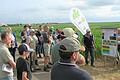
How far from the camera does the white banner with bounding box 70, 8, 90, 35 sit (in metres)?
14.6

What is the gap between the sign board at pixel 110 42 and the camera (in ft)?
44.8

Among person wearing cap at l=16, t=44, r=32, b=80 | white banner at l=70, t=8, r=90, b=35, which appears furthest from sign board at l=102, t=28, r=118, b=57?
person wearing cap at l=16, t=44, r=32, b=80

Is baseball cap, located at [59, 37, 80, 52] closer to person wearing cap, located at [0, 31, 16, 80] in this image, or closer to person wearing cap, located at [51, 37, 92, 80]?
person wearing cap, located at [51, 37, 92, 80]

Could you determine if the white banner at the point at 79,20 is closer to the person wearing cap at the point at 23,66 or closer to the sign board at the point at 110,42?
the sign board at the point at 110,42

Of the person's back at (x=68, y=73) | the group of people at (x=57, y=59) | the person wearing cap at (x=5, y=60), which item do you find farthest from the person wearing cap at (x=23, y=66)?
the person's back at (x=68, y=73)

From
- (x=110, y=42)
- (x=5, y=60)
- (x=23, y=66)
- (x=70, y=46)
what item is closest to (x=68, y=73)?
(x=70, y=46)

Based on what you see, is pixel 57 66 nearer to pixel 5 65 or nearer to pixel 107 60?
pixel 5 65

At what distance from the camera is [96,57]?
55.8 ft

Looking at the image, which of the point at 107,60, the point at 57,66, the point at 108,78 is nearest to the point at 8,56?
the point at 57,66

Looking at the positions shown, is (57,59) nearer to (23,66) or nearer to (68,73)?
(23,66)

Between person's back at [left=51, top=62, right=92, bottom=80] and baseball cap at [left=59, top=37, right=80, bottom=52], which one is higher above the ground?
baseball cap at [left=59, top=37, right=80, bottom=52]

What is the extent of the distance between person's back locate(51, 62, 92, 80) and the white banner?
10.9m

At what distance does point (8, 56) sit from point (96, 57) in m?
11.1

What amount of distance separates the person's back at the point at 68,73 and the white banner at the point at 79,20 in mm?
10893
